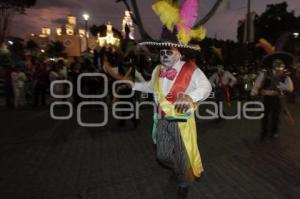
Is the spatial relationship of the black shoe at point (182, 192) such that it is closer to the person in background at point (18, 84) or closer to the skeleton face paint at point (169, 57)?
the skeleton face paint at point (169, 57)

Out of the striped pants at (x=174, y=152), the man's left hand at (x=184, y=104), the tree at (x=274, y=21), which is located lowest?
the striped pants at (x=174, y=152)

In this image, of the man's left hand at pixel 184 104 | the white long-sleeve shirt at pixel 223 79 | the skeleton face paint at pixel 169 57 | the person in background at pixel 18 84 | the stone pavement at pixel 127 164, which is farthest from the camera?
the person in background at pixel 18 84

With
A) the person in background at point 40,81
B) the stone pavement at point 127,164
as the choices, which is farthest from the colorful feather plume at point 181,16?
the person in background at point 40,81

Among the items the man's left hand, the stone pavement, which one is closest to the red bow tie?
the man's left hand

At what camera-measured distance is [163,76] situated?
18.6ft

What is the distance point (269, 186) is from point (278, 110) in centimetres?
426

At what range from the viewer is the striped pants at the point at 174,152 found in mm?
5551

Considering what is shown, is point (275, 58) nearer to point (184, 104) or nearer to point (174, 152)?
point (174, 152)

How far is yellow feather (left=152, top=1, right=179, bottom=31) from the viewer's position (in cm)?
567

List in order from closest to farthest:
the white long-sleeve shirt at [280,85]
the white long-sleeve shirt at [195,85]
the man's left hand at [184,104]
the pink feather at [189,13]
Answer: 1. the man's left hand at [184,104]
2. the white long-sleeve shirt at [195,85]
3. the pink feather at [189,13]
4. the white long-sleeve shirt at [280,85]

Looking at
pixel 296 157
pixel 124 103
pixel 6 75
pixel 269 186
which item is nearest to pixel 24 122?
pixel 124 103

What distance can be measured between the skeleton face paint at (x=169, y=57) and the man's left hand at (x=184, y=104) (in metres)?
0.52

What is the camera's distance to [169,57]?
564cm

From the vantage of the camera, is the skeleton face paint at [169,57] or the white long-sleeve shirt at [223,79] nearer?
the skeleton face paint at [169,57]
